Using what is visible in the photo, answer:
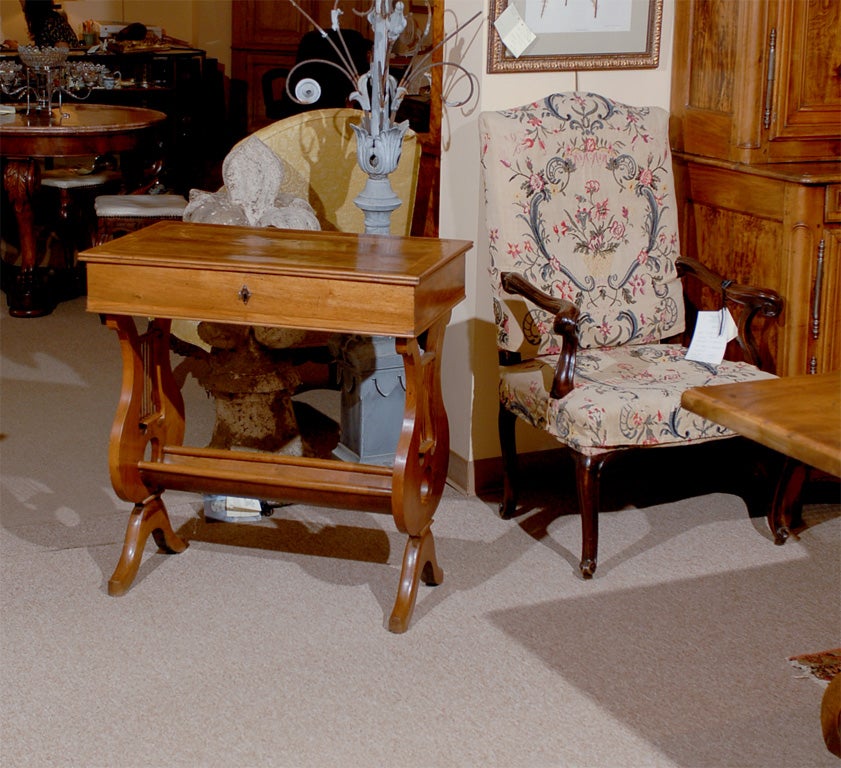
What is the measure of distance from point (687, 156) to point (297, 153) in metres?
1.24

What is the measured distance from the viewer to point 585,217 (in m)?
3.40

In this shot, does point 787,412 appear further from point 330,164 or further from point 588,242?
point 330,164

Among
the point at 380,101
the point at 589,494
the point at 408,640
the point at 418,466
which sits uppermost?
the point at 380,101

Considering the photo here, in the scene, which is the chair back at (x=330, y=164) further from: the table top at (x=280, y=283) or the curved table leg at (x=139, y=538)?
the curved table leg at (x=139, y=538)

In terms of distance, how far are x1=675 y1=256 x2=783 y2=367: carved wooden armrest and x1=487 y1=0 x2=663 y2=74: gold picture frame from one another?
66 centimetres

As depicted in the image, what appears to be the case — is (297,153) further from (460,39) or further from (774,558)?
(774,558)

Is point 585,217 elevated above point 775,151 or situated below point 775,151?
below

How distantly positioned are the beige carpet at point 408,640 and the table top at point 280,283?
0.72 meters

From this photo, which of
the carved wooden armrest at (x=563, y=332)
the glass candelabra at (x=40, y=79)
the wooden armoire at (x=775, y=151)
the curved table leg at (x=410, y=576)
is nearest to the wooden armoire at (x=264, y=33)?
the glass candelabra at (x=40, y=79)

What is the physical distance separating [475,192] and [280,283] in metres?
1.06

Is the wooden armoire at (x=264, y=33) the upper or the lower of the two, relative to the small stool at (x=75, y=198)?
upper

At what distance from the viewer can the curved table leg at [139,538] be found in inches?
116

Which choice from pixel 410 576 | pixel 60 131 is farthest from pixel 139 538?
pixel 60 131

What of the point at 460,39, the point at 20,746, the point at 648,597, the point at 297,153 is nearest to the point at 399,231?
the point at 297,153
